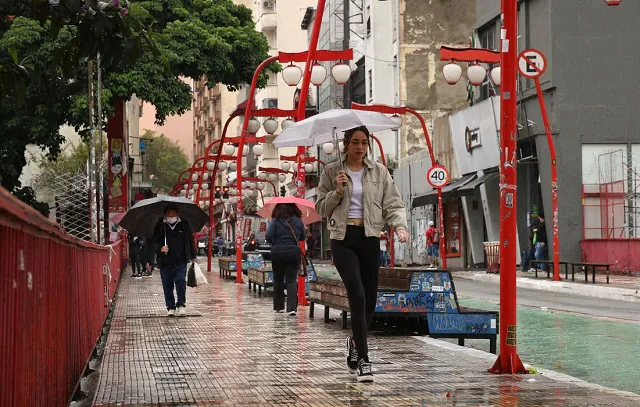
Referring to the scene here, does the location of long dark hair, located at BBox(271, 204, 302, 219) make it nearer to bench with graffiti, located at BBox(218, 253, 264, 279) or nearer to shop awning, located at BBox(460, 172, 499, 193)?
bench with graffiti, located at BBox(218, 253, 264, 279)

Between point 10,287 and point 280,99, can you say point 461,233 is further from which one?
point 280,99

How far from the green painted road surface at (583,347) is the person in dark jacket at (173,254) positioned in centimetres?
504

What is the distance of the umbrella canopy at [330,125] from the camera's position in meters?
11.6

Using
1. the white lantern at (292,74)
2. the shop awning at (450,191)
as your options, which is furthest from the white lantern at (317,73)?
the shop awning at (450,191)

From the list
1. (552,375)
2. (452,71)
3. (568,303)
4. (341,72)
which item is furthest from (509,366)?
(452,71)

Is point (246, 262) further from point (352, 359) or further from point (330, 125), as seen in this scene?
point (352, 359)

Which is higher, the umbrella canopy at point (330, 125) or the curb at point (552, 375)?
the umbrella canopy at point (330, 125)

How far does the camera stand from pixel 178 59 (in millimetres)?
37344

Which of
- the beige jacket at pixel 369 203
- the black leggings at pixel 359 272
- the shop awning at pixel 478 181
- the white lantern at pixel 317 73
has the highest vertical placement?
the white lantern at pixel 317 73

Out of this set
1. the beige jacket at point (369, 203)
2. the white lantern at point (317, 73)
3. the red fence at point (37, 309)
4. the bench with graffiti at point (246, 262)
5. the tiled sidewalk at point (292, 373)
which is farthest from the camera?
the bench with graffiti at point (246, 262)

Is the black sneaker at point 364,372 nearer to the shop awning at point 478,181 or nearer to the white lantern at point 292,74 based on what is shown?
the white lantern at point 292,74

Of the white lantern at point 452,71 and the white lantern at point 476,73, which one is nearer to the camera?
the white lantern at point 452,71

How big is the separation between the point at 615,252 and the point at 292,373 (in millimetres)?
28027

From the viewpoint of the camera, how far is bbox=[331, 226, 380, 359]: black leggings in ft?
29.2
